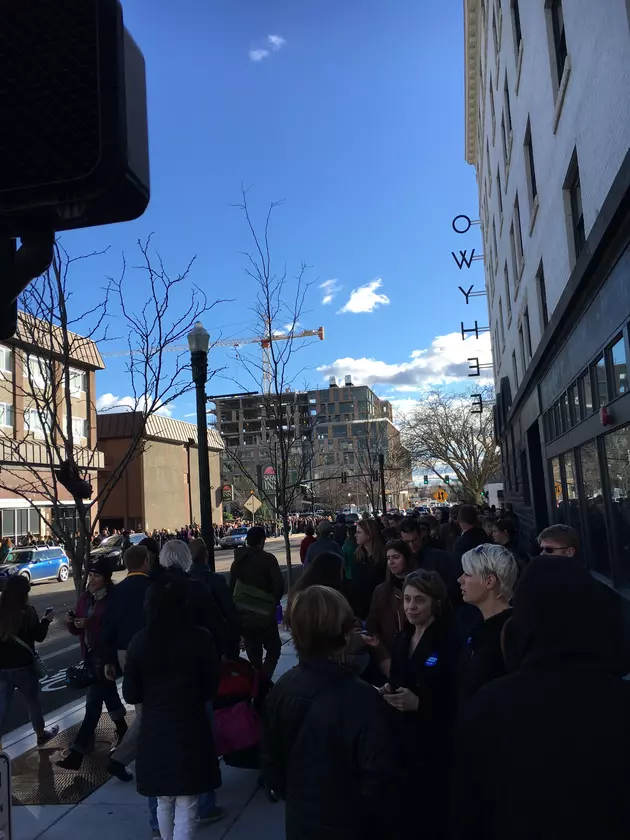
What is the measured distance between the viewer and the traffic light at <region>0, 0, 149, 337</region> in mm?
1349

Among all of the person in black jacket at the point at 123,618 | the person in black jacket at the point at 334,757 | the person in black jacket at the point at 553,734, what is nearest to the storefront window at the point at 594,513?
the person in black jacket at the point at 123,618

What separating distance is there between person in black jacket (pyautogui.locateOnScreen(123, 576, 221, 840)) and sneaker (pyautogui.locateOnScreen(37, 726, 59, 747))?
11.1 ft

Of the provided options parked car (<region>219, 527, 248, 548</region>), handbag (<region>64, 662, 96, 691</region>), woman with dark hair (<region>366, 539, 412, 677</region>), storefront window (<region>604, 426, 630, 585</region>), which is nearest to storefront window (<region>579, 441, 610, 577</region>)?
storefront window (<region>604, 426, 630, 585</region>)

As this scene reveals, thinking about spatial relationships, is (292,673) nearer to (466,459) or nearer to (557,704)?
(557,704)

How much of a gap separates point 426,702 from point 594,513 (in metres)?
8.70

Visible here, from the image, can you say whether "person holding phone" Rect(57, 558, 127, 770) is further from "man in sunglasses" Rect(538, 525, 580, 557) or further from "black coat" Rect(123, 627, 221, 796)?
"man in sunglasses" Rect(538, 525, 580, 557)

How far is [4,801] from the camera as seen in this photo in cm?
155

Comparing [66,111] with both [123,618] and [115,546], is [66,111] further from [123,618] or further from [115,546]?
[115,546]

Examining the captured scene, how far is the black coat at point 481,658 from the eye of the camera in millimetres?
3047

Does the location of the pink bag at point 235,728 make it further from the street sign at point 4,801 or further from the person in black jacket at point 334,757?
the street sign at point 4,801

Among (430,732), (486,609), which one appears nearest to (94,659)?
(430,732)

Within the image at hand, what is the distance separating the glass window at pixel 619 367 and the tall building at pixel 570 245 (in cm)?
3

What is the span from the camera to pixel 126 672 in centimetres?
412

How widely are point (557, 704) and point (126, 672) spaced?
10.2ft
